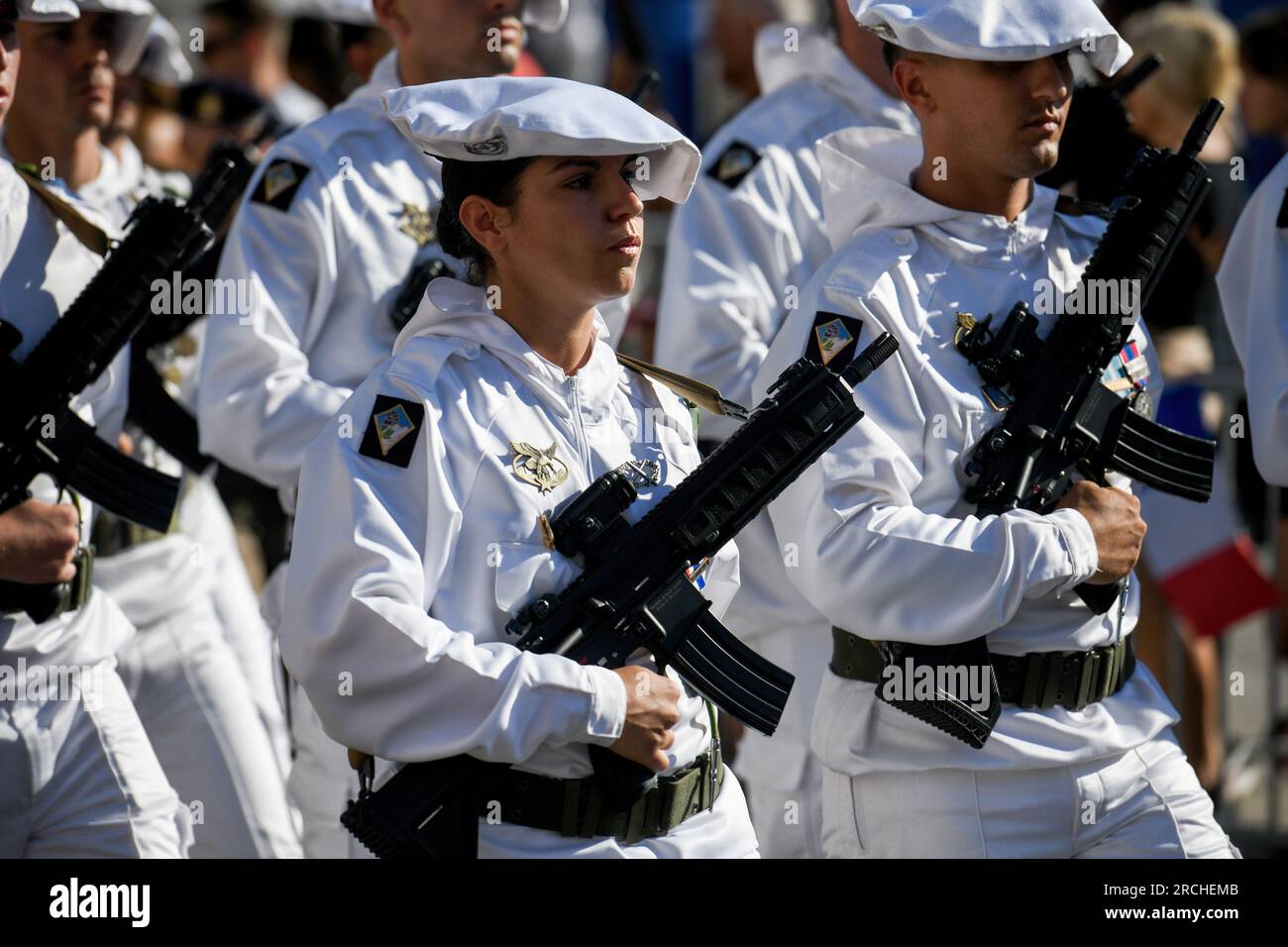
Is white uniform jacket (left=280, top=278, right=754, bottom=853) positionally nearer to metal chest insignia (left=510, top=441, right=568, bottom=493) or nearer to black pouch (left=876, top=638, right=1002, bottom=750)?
metal chest insignia (left=510, top=441, right=568, bottom=493)

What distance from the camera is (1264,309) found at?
5.02 metres

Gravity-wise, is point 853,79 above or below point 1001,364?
above

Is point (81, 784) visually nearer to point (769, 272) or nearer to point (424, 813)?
point (424, 813)

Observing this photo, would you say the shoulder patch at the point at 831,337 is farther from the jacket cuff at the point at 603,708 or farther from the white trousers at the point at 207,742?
the white trousers at the point at 207,742

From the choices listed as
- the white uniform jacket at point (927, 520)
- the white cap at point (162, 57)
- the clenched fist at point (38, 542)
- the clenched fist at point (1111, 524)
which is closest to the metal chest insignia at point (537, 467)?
the white uniform jacket at point (927, 520)

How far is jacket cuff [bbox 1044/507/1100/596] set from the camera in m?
4.39

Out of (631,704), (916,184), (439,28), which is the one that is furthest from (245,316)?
(631,704)

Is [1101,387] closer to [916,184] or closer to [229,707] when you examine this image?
[916,184]

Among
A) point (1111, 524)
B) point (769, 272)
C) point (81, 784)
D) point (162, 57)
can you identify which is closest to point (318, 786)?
point (81, 784)

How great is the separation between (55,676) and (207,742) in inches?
42.5

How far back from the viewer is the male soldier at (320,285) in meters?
5.75

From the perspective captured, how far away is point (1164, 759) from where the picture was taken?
183 inches

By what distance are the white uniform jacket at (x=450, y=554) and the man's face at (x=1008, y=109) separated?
117cm

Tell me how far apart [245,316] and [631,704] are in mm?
2361
